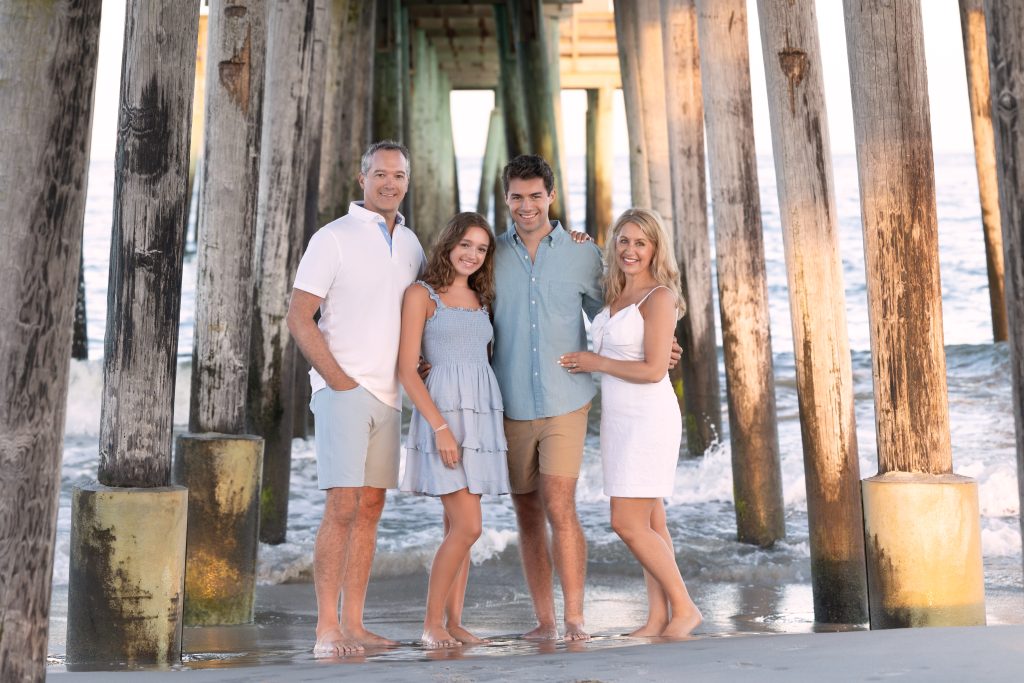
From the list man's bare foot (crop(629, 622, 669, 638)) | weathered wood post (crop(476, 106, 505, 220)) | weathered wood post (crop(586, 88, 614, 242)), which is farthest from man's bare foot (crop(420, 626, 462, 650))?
weathered wood post (crop(476, 106, 505, 220))

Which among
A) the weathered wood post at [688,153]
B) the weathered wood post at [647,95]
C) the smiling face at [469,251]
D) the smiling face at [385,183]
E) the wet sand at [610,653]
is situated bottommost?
the wet sand at [610,653]

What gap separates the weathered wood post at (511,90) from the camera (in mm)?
11102

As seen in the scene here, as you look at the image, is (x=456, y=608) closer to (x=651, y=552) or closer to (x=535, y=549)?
(x=535, y=549)

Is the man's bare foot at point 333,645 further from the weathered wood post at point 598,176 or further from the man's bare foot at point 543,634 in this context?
the weathered wood post at point 598,176

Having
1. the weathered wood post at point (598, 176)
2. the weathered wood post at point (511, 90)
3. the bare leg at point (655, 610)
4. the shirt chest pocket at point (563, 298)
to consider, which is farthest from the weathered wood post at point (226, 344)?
the weathered wood post at point (598, 176)

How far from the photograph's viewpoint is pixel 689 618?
391cm

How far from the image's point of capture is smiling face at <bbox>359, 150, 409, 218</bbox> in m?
3.85

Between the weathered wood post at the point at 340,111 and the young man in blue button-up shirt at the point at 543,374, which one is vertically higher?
the weathered wood post at the point at 340,111

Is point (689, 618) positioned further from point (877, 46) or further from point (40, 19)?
point (40, 19)

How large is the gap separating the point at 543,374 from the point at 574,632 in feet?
2.48

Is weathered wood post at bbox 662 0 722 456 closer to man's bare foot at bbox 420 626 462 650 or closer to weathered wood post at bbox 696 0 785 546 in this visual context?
weathered wood post at bbox 696 0 785 546

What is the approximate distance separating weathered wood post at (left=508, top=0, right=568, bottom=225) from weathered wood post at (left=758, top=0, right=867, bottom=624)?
542 centimetres

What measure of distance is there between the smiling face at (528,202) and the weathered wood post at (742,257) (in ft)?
8.84

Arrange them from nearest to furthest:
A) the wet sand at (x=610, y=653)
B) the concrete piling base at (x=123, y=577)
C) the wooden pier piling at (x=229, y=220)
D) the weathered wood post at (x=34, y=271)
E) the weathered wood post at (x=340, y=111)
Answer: the weathered wood post at (x=34, y=271) → the wet sand at (x=610, y=653) → the concrete piling base at (x=123, y=577) → the wooden pier piling at (x=229, y=220) → the weathered wood post at (x=340, y=111)
